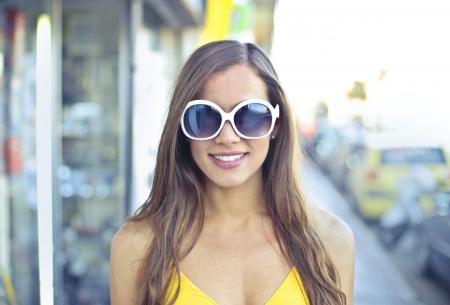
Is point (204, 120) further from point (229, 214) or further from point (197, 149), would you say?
point (229, 214)

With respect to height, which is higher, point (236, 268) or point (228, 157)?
point (228, 157)

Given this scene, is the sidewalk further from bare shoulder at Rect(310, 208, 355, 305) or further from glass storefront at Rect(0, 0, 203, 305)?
bare shoulder at Rect(310, 208, 355, 305)

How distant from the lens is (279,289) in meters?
1.51

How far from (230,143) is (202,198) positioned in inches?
12.6

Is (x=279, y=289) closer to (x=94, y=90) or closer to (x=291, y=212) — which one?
(x=291, y=212)

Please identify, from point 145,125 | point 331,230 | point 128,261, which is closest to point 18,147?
point 145,125

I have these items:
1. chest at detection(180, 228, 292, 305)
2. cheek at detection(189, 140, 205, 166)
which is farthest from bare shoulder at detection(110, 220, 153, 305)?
cheek at detection(189, 140, 205, 166)

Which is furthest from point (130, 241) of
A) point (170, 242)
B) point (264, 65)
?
point (264, 65)

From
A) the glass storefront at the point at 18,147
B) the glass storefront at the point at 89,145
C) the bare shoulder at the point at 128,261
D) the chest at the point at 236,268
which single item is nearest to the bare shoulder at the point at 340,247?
the chest at the point at 236,268

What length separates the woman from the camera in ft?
5.00

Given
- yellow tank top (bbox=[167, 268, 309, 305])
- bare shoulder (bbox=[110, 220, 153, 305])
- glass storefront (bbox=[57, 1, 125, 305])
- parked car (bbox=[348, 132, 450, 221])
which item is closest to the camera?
yellow tank top (bbox=[167, 268, 309, 305])

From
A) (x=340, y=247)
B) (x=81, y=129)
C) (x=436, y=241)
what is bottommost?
(x=436, y=241)

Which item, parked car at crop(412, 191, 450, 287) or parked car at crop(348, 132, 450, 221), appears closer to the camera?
parked car at crop(412, 191, 450, 287)

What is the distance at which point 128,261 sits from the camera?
1.65 metres
